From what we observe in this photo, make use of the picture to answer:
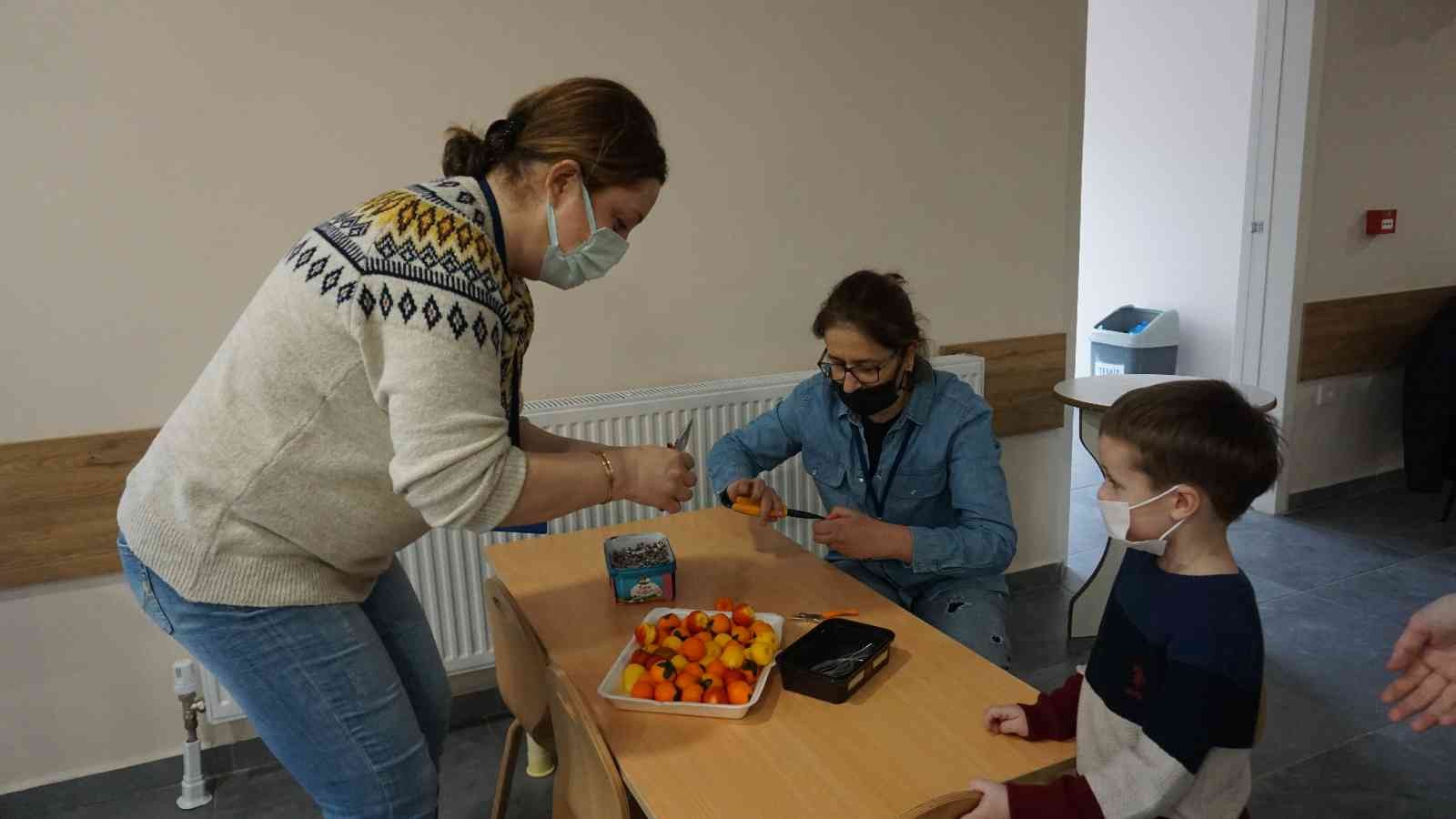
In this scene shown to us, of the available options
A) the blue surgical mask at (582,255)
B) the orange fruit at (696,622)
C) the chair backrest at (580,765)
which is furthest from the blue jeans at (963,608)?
the blue surgical mask at (582,255)

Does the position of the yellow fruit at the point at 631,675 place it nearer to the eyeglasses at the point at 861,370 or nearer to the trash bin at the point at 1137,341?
the eyeglasses at the point at 861,370

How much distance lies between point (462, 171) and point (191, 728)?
5.88 ft

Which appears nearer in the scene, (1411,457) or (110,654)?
(110,654)

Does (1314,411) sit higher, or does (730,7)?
(730,7)

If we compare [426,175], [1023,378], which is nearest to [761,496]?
[426,175]

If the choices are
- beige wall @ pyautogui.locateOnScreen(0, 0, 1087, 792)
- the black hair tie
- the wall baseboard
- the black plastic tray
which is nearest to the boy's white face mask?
the black plastic tray

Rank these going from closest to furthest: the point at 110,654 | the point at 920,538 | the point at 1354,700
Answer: the point at 920,538
the point at 110,654
the point at 1354,700

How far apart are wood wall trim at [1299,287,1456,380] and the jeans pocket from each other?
165 inches

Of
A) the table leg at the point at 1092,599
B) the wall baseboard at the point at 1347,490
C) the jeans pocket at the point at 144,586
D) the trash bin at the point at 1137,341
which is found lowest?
the wall baseboard at the point at 1347,490

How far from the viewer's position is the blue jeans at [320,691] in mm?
1194

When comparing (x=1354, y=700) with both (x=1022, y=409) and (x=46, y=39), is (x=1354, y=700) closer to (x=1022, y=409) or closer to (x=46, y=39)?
(x=1022, y=409)

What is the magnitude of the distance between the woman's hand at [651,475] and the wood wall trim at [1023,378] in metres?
2.01

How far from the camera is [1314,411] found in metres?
4.14

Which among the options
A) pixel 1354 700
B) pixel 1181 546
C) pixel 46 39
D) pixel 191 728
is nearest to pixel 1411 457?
pixel 1354 700
